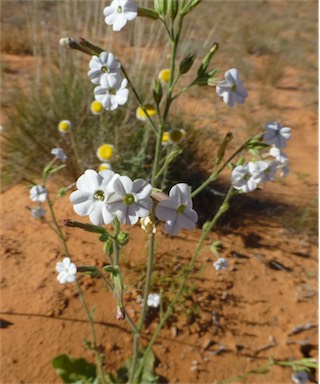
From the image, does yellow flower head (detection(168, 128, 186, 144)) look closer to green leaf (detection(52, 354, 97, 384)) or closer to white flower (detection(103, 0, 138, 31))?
white flower (detection(103, 0, 138, 31))

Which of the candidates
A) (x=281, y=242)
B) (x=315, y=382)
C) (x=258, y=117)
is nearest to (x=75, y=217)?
(x=281, y=242)

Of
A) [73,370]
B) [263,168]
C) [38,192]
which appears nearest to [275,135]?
[263,168]

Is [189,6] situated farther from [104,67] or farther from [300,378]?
[300,378]

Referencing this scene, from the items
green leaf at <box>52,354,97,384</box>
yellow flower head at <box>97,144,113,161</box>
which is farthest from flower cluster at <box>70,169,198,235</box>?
yellow flower head at <box>97,144,113,161</box>

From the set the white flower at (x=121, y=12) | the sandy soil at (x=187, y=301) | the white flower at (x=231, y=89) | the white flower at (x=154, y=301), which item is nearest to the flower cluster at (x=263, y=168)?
Result: the white flower at (x=231, y=89)

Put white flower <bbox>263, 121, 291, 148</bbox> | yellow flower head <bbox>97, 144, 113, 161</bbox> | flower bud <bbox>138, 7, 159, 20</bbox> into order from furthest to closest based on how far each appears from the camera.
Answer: yellow flower head <bbox>97, 144, 113, 161</bbox>, white flower <bbox>263, 121, 291, 148</bbox>, flower bud <bbox>138, 7, 159, 20</bbox>

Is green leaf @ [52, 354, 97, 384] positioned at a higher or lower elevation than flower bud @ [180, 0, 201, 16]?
lower

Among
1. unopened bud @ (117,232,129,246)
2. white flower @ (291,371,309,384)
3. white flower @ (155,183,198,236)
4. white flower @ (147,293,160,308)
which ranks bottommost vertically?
white flower @ (291,371,309,384)

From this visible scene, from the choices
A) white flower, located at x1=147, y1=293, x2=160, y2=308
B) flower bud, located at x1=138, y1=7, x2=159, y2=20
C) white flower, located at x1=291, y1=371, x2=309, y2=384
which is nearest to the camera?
flower bud, located at x1=138, y1=7, x2=159, y2=20
